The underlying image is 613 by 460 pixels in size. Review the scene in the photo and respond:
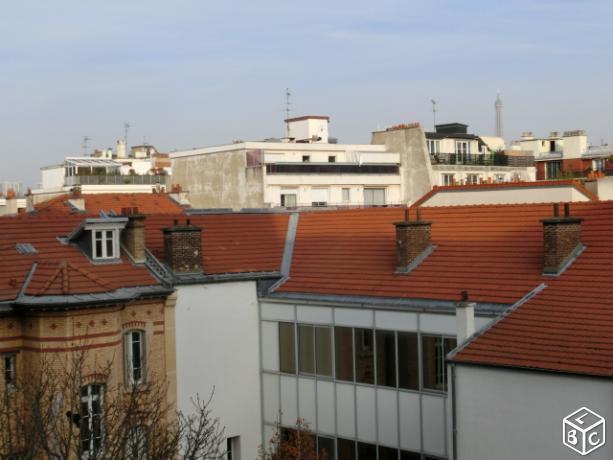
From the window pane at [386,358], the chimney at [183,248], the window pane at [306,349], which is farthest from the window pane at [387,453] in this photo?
the chimney at [183,248]

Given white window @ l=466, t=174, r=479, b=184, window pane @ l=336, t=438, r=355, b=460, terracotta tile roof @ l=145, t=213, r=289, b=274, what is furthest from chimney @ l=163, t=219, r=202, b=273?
white window @ l=466, t=174, r=479, b=184

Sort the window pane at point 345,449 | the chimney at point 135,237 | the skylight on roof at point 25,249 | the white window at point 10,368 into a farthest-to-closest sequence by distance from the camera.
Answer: the chimney at point 135,237 → the window pane at point 345,449 → the skylight on roof at point 25,249 → the white window at point 10,368

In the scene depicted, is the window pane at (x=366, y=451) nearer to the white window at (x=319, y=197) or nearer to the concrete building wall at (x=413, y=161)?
the white window at (x=319, y=197)

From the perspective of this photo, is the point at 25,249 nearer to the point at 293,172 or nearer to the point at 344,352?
the point at 344,352

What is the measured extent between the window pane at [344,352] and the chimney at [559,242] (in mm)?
5953

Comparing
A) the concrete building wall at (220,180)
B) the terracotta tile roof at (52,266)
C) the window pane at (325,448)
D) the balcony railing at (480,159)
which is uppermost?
the balcony railing at (480,159)

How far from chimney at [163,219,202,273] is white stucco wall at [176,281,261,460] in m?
0.68

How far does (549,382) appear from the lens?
20.2 meters

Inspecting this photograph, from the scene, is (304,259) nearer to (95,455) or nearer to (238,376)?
(238,376)

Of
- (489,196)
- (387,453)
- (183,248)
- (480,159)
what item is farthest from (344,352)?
(480,159)

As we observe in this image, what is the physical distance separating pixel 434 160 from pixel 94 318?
4059cm

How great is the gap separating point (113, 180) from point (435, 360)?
48076 millimetres

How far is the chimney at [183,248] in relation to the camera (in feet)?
94.2

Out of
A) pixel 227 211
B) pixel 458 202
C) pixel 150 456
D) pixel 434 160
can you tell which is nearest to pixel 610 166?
pixel 458 202
